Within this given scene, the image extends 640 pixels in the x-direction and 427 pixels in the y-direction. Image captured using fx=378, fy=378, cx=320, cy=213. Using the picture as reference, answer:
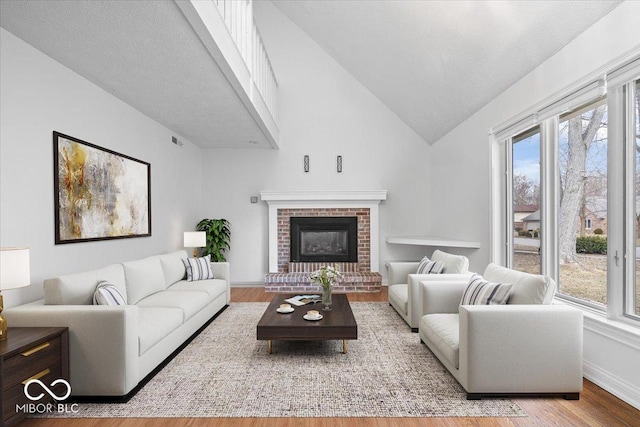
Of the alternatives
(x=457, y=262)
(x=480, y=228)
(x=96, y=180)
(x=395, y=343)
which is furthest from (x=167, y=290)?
(x=480, y=228)

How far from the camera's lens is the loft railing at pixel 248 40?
3402 millimetres

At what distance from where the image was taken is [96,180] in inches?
151

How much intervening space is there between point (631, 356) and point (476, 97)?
10.6 ft

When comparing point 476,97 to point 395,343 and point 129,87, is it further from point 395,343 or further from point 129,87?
point 129,87

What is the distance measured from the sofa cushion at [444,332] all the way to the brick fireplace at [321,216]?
3299 millimetres

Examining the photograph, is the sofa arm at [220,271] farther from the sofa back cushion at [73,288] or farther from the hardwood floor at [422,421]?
the hardwood floor at [422,421]

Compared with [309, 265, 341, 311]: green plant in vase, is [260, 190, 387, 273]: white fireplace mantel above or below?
above

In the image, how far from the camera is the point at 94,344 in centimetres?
258

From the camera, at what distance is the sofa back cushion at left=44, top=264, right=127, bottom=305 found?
2.84 m

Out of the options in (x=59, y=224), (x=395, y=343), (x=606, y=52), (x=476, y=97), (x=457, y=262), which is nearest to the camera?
(x=606, y=52)

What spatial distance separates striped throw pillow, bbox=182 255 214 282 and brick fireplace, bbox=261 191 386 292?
1.69 meters

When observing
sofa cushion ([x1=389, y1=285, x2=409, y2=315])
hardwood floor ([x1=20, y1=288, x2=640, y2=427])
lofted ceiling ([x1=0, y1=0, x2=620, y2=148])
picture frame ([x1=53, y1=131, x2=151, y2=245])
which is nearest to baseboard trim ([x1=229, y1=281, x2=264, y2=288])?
picture frame ([x1=53, y1=131, x2=151, y2=245])

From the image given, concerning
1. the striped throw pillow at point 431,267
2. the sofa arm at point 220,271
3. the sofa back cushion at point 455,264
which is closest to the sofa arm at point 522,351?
the sofa back cushion at point 455,264
